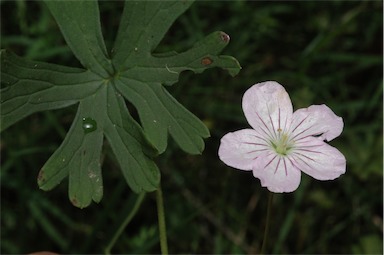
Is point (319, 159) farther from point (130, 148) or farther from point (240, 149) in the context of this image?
point (130, 148)

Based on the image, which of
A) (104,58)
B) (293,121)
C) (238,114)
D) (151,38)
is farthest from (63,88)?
(238,114)

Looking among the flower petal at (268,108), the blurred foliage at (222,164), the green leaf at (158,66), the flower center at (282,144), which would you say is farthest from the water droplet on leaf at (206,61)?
the blurred foliage at (222,164)

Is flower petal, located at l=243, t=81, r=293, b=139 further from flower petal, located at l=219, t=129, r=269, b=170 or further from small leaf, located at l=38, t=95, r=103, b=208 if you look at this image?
small leaf, located at l=38, t=95, r=103, b=208

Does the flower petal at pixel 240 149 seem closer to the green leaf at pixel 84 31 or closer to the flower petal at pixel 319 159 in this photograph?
the flower petal at pixel 319 159

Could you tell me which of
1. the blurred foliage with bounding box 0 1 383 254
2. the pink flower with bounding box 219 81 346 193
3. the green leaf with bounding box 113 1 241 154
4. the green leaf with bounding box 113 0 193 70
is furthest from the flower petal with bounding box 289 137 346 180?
the blurred foliage with bounding box 0 1 383 254

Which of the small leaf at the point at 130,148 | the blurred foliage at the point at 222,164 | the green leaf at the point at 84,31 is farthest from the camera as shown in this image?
the blurred foliage at the point at 222,164

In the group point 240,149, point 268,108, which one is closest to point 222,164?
point 268,108
